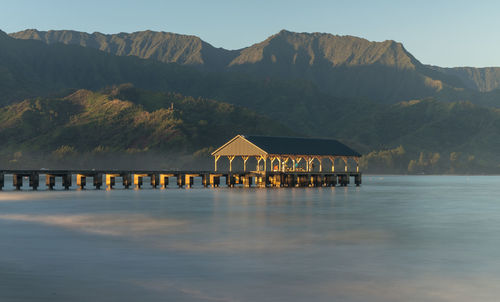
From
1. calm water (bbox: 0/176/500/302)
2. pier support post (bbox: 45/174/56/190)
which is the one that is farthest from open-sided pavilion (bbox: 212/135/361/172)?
calm water (bbox: 0/176/500/302)

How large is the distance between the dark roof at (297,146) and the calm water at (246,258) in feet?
165

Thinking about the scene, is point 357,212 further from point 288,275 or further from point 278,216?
point 288,275

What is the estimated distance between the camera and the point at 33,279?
19312 millimetres

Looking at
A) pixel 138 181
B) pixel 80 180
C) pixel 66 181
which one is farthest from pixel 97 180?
pixel 138 181

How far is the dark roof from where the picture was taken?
9494 cm

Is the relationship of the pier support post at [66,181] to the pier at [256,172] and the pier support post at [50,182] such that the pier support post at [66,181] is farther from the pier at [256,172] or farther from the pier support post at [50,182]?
the pier support post at [50,182]

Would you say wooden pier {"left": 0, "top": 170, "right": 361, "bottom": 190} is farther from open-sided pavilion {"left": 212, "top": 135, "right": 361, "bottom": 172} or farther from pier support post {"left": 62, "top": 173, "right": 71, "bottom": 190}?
open-sided pavilion {"left": 212, "top": 135, "right": 361, "bottom": 172}

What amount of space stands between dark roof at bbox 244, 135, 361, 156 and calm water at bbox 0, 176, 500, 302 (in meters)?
50.4

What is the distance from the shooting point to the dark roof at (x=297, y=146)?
94.9 meters

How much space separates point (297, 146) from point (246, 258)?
7562 centimetres

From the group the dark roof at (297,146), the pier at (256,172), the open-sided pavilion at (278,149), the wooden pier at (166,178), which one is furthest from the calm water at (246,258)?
the wooden pier at (166,178)

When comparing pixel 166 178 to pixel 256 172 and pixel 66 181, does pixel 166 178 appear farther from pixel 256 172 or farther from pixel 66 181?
pixel 66 181

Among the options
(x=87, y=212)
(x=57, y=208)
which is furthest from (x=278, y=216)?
(x=57, y=208)

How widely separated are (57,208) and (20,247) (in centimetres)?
2664
